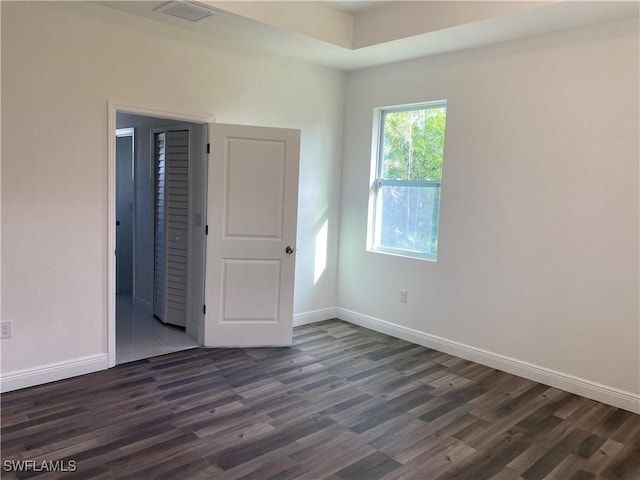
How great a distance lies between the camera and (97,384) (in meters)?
3.45

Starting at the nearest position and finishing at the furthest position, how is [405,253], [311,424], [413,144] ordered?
[311,424]
[413,144]
[405,253]

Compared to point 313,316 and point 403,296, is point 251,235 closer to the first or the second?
point 313,316

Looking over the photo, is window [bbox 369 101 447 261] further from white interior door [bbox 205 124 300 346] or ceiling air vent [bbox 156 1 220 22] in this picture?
ceiling air vent [bbox 156 1 220 22]

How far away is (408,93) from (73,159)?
2.97m

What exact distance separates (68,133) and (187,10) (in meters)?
1.20

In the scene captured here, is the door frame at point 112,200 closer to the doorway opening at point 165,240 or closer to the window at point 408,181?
the doorway opening at point 165,240

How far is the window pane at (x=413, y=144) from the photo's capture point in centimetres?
449

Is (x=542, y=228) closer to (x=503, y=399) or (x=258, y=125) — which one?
(x=503, y=399)

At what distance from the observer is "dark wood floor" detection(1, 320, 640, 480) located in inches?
101

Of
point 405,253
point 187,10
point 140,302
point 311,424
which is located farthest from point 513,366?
point 140,302

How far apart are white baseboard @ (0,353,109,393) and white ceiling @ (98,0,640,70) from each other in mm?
2587

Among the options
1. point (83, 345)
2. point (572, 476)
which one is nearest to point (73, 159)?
point (83, 345)

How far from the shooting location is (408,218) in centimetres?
478

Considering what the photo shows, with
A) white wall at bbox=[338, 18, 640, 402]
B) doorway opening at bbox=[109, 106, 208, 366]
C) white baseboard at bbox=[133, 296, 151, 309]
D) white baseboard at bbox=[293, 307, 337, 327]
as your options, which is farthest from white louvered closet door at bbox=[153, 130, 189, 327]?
white wall at bbox=[338, 18, 640, 402]
